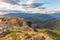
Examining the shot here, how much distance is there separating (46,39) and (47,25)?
50.3ft

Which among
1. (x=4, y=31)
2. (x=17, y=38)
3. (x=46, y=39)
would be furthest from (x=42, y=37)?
(x=4, y=31)

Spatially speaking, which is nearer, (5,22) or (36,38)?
(36,38)

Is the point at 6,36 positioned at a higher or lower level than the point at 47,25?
higher

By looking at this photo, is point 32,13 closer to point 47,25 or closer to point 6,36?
point 47,25

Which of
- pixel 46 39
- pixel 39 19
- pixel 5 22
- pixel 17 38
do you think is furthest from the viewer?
pixel 39 19

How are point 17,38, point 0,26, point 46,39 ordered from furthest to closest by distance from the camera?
A: 1. point 0,26
2. point 46,39
3. point 17,38

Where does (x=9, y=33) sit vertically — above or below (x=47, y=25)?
above

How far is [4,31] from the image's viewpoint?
43.1ft

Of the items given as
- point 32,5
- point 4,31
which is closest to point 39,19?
point 32,5

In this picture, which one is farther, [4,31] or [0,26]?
[0,26]

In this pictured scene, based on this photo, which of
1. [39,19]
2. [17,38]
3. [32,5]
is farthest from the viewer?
[39,19]

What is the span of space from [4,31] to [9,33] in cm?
64

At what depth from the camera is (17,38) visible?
1166cm

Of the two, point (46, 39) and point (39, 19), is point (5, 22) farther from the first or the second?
point (39, 19)
